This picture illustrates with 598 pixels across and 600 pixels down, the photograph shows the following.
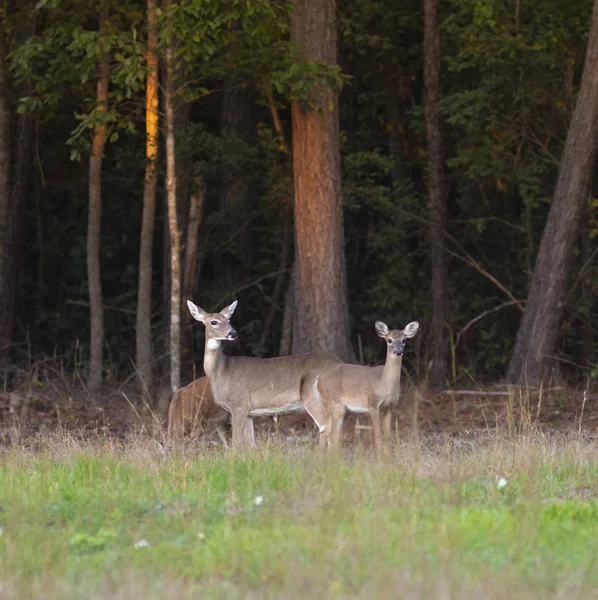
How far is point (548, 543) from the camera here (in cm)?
645

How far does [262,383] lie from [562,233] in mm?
5632

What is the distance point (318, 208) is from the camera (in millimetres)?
15227

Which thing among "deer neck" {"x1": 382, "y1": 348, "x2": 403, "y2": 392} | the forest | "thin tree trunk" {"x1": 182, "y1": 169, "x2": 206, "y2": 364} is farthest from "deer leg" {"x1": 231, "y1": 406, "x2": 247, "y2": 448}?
"thin tree trunk" {"x1": 182, "y1": 169, "x2": 206, "y2": 364}

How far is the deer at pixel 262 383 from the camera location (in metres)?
12.2

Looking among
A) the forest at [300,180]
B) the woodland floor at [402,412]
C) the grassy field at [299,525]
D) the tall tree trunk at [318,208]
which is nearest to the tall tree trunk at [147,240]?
the forest at [300,180]

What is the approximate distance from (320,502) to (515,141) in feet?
46.8

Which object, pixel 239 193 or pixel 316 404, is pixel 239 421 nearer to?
pixel 316 404

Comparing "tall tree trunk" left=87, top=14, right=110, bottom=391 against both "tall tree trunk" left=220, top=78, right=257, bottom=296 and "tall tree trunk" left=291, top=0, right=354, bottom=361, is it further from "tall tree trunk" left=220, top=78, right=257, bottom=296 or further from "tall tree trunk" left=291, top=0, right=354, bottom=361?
"tall tree trunk" left=220, top=78, right=257, bottom=296

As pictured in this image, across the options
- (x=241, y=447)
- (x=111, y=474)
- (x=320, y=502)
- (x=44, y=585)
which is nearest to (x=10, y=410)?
(x=241, y=447)

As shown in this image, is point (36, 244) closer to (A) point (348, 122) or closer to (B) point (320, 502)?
(A) point (348, 122)

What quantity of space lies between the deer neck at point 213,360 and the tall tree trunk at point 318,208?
8.75 ft

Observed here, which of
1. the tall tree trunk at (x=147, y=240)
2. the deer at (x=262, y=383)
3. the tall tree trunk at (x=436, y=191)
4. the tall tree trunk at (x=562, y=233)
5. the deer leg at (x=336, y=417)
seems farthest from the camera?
the tall tree trunk at (x=436, y=191)

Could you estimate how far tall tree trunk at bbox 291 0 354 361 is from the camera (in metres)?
15.1

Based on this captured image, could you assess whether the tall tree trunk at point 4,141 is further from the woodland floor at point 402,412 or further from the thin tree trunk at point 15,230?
the woodland floor at point 402,412
